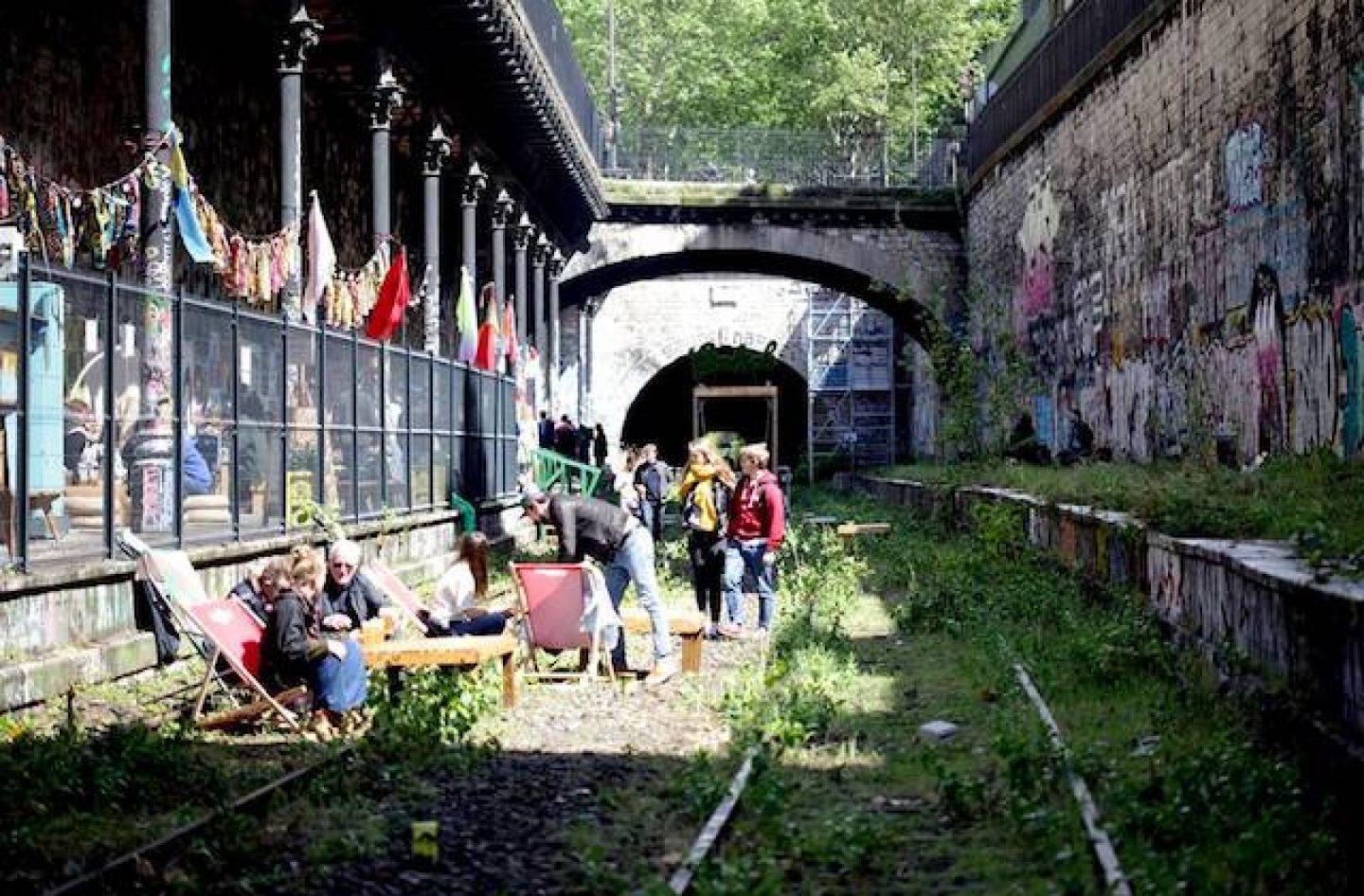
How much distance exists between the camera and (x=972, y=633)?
14930 millimetres

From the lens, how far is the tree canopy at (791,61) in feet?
213

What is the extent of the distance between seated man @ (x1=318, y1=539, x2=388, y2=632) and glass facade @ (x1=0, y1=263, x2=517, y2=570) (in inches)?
54.0

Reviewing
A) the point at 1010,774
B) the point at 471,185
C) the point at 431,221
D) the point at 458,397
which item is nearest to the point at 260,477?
the point at 1010,774

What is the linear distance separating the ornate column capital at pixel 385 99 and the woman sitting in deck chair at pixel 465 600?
9.18 meters

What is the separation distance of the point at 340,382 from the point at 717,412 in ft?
152

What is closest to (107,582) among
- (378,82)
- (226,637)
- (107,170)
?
(226,637)

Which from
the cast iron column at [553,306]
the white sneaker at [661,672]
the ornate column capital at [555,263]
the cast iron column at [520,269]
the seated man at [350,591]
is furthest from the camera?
the cast iron column at [553,306]

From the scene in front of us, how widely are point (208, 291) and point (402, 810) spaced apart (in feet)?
48.3

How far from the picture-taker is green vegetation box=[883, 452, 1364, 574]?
9125 millimetres

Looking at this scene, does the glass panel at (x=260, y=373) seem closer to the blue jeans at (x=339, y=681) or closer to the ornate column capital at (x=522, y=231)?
the blue jeans at (x=339, y=681)

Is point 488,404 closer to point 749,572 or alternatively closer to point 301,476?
point 301,476

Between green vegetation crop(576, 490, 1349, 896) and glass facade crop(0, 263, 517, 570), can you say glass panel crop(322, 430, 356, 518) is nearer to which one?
glass facade crop(0, 263, 517, 570)

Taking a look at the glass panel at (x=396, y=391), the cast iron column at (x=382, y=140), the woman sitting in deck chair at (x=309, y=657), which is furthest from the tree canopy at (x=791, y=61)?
the woman sitting in deck chair at (x=309, y=657)

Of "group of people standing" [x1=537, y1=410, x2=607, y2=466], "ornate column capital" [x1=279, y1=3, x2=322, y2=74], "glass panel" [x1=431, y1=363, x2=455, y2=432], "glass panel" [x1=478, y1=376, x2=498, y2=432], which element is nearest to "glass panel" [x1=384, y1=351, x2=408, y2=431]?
"glass panel" [x1=431, y1=363, x2=455, y2=432]
